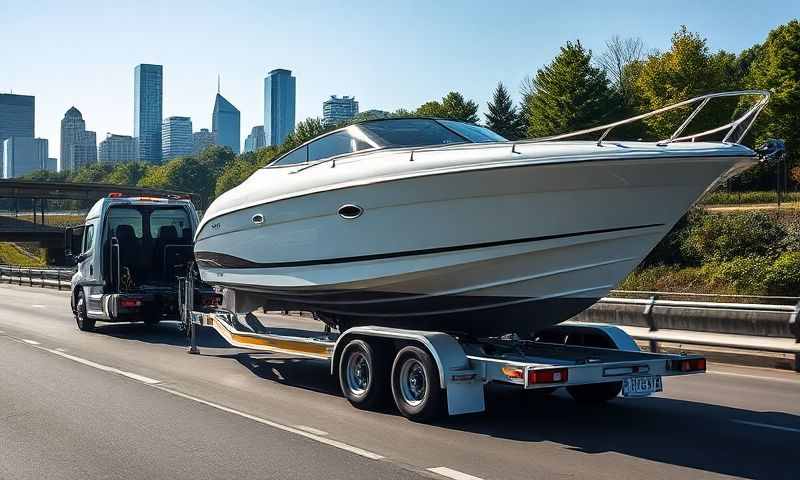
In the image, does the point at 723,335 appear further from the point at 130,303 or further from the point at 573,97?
the point at 573,97

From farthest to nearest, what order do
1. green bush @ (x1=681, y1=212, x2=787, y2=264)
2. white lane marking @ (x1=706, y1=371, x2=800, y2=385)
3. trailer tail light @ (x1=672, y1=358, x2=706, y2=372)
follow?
green bush @ (x1=681, y1=212, x2=787, y2=264)
white lane marking @ (x1=706, y1=371, x2=800, y2=385)
trailer tail light @ (x1=672, y1=358, x2=706, y2=372)

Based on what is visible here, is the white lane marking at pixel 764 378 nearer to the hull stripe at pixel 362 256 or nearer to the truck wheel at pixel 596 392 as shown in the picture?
the truck wheel at pixel 596 392

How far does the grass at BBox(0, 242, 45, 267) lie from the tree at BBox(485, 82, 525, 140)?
4594 cm

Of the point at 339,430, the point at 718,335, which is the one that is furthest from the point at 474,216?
the point at 718,335

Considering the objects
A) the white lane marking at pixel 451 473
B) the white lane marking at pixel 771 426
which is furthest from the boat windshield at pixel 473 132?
the white lane marking at pixel 451 473

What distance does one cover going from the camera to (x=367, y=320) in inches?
381

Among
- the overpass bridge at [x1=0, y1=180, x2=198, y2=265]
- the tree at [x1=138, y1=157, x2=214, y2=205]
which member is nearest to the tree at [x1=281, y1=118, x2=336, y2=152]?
the overpass bridge at [x1=0, y1=180, x2=198, y2=265]

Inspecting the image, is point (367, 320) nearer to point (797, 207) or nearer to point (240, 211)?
point (240, 211)

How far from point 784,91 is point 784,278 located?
1717cm

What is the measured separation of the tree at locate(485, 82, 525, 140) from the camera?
219 feet

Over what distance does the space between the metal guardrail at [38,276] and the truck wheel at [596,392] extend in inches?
1100

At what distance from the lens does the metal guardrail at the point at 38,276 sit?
35250 mm

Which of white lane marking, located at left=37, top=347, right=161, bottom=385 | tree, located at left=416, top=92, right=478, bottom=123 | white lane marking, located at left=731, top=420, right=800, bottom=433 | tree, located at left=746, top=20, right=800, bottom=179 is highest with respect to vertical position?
tree, located at left=416, top=92, right=478, bottom=123

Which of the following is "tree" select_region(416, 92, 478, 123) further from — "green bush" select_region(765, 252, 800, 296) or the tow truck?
the tow truck
